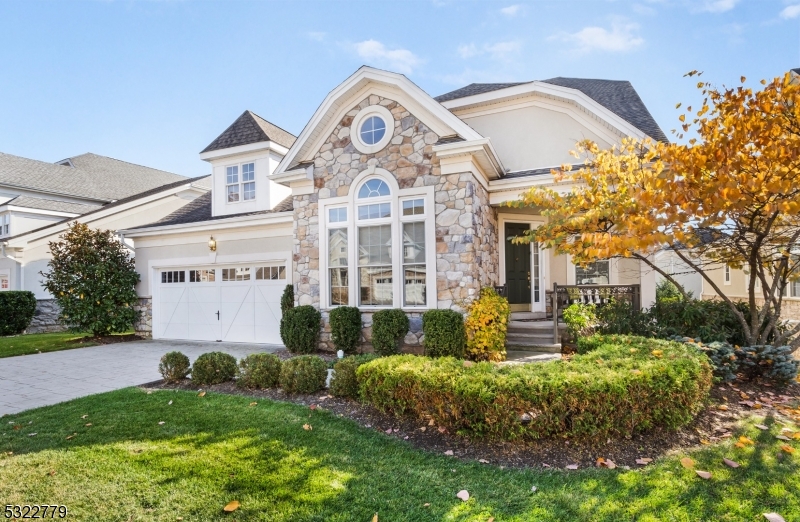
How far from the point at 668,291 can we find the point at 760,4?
868cm

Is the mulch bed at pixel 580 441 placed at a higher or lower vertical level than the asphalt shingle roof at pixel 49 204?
lower

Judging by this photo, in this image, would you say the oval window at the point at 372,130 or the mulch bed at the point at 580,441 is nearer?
the mulch bed at the point at 580,441

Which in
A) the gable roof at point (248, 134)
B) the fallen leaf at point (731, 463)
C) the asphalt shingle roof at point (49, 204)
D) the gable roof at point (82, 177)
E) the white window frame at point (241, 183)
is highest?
the gable roof at point (82, 177)

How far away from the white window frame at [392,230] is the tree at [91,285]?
7424 mm

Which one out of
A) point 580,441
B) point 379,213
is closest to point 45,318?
point 379,213

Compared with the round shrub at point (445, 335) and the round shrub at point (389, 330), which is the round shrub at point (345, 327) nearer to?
the round shrub at point (389, 330)

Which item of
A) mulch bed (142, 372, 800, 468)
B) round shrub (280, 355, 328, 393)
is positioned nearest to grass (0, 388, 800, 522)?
mulch bed (142, 372, 800, 468)

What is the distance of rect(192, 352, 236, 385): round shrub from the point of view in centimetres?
632

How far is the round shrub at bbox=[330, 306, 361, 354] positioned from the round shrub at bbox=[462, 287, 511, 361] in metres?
2.31

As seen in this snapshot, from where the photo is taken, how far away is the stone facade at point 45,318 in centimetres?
1588

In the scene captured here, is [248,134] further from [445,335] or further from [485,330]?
[485,330]

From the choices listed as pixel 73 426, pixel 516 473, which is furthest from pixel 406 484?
pixel 73 426

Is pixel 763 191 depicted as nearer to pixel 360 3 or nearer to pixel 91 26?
pixel 360 3

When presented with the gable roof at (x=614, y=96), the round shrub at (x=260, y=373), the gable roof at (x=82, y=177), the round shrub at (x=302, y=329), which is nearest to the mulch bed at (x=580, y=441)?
the round shrub at (x=260, y=373)
